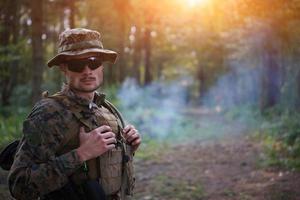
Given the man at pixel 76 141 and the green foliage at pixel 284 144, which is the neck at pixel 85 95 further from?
the green foliage at pixel 284 144

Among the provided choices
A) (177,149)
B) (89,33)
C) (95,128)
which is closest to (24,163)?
(95,128)

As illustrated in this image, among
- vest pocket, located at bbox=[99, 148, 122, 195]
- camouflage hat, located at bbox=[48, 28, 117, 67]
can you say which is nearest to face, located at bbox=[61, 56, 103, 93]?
camouflage hat, located at bbox=[48, 28, 117, 67]

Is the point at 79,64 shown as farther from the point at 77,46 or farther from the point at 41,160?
the point at 41,160

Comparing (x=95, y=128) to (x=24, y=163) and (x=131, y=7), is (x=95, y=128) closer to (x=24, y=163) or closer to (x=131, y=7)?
(x=24, y=163)

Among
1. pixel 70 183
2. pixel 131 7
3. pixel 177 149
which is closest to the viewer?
pixel 70 183

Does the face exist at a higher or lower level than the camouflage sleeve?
higher

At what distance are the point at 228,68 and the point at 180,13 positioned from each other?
30.0ft

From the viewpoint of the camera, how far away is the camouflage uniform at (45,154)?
256 centimetres

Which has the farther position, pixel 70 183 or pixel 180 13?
pixel 180 13

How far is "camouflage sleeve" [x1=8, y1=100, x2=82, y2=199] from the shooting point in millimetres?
2555

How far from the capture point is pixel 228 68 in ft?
107

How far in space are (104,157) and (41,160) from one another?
44 centimetres

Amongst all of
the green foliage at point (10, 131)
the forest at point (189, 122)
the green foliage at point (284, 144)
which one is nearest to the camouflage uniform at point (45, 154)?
the forest at point (189, 122)

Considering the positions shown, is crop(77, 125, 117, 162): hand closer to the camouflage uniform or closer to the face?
the camouflage uniform
